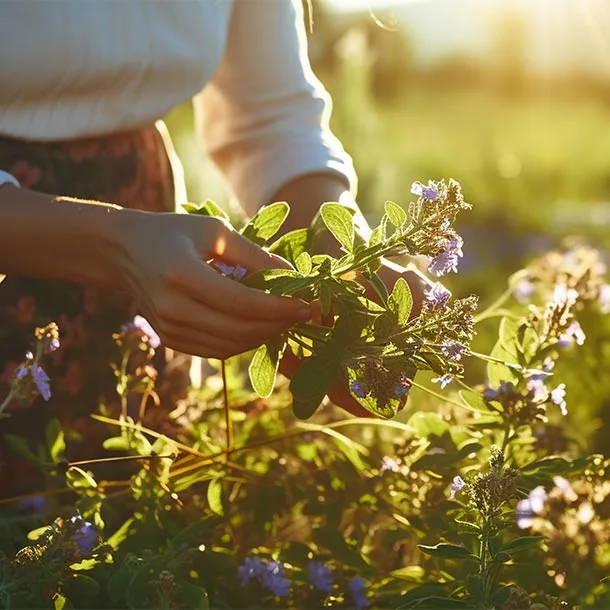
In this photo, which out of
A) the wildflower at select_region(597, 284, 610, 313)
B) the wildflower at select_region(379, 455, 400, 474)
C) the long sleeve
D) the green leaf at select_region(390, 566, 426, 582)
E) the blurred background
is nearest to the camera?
the green leaf at select_region(390, 566, 426, 582)

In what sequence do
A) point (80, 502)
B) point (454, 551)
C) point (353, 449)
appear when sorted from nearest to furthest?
point (454, 551) < point (80, 502) < point (353, 449)

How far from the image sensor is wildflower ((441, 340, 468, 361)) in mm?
1218

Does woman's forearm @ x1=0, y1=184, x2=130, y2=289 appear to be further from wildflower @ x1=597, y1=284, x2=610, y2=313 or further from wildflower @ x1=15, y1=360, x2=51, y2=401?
wildflower @ x1=597, y1=284, x2=610, y2=313

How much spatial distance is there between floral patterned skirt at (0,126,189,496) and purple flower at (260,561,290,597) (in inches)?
20.8

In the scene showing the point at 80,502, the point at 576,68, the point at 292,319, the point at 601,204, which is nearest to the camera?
the point at 292,319

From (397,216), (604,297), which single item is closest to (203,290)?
(397,216)

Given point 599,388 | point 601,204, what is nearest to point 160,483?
point 599,388

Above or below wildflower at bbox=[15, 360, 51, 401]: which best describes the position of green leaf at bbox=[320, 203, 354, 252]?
above

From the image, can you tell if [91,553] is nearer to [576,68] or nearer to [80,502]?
[80,502]

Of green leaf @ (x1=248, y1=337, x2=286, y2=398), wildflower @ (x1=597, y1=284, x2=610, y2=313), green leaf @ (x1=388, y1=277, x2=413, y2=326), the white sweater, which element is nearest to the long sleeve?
the white sweater

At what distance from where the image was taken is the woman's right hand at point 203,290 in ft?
4.20

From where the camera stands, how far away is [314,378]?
51.7 inches

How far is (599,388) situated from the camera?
1.98 metres

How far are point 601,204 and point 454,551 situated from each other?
7529 mm
